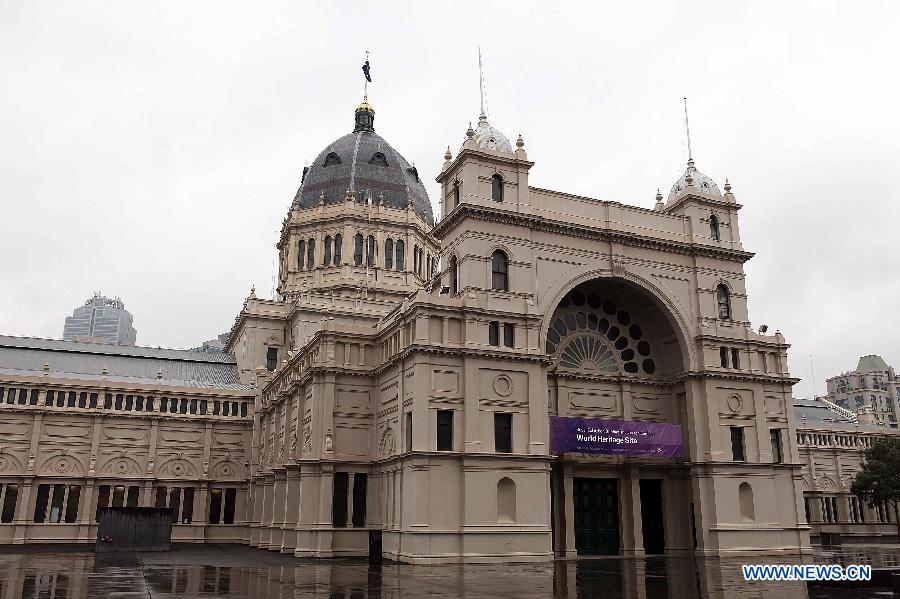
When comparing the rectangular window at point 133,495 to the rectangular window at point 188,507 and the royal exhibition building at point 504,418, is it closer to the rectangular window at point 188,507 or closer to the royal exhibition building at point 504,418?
the royal exhibition building at point 504,418

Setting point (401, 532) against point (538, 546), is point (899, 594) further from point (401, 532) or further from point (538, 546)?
point (401, 532)

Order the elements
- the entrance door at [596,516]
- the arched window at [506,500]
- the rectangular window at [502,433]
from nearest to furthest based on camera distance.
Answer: the arched window at [506,500] → the rectangular window at [502,433] → the entrance door at [596,516]

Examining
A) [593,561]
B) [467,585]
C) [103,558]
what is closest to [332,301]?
[103,558]

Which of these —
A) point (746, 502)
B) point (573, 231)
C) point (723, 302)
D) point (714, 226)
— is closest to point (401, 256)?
point (573, 231)

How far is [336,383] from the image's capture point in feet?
151

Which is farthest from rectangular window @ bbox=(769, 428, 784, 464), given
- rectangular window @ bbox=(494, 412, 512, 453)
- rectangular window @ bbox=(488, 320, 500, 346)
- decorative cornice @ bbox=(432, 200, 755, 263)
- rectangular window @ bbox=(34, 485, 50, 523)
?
rectangular window @ bbox=(34, 485, 50, 523)

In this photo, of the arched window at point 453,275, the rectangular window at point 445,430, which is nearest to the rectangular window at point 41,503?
the rectangular window at point 445,430

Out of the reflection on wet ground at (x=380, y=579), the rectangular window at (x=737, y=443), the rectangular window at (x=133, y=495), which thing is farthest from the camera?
the rectangular window at (x=133, y=495)

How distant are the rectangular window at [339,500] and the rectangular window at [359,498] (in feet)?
1.78

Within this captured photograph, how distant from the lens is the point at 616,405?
47781mm

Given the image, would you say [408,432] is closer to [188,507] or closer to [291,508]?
[291,508]

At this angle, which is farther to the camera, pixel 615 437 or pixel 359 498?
pixel 359 498

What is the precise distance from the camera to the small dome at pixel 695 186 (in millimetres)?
50625

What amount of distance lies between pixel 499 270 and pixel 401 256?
119 ft
